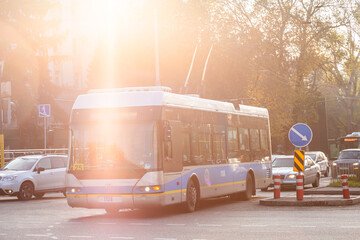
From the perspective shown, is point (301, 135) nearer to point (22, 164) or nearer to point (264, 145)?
point (264, 145)

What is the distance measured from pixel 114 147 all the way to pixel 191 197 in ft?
9.43

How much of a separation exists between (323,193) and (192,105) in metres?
7.39

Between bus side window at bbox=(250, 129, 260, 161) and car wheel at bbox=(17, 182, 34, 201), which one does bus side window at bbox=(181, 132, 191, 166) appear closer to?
bus side window at bbox=(250, 129, 260, 161)

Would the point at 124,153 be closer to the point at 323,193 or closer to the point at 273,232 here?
the point at 273,232

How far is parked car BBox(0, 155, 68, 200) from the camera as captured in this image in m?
32.2

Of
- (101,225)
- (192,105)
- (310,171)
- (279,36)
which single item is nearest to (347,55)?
(279,36)

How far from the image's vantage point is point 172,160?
857 inches

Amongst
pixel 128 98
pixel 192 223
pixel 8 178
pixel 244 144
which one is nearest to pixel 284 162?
pixel 244 144

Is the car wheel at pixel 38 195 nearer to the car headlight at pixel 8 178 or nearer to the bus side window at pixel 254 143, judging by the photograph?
the car headlight at pixel 8 178

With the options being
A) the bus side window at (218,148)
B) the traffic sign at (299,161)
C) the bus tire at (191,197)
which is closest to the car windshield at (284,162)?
the traffic sign at (299,161)

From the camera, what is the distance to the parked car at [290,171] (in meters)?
35.5

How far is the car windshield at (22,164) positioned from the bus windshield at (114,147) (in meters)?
11.9

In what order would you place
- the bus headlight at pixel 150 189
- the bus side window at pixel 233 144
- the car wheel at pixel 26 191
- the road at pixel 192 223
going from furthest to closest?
1. the car wheel at pixel 26 191
2. the bus side window at pixel 233 144
3. the bus headlight at pixel 150 189
4. the road at pixel 192 223

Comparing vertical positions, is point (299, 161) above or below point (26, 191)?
above
